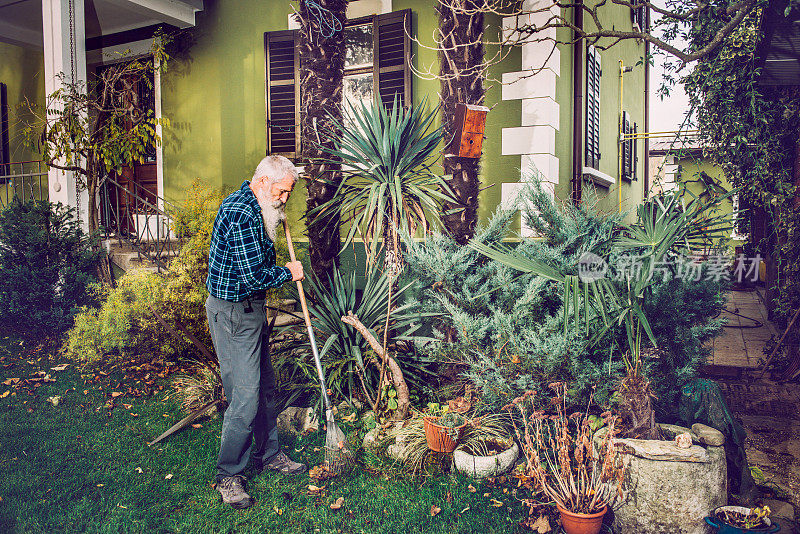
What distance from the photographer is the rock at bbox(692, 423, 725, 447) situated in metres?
3.00

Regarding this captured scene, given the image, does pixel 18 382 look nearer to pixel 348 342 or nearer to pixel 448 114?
pixel 348 342

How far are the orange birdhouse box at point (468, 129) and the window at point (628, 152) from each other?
700 centimetres

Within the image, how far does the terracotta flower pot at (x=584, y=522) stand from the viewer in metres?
2.81

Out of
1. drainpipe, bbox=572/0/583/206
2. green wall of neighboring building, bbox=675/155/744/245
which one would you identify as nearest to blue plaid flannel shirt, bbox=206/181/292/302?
A: green wall of neighboring building, bbox=675/155/744/245

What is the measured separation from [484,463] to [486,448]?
0.46 ft

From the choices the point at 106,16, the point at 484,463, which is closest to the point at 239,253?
the point at 484,463

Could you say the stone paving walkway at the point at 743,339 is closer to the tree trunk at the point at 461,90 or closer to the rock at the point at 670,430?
the rock at the point at 670,430

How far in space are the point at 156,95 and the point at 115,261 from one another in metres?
3.17

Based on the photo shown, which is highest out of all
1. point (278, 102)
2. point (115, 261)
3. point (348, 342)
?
point (278, 102)

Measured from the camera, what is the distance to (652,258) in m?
3.07

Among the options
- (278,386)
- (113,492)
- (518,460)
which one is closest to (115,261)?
(278,386)

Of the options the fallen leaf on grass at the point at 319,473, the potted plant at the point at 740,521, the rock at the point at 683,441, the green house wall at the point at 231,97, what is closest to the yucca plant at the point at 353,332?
the fallen leaf on grass at the point at 319,473

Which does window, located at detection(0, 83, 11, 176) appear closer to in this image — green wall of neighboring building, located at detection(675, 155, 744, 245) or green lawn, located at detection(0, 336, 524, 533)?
green lawn, located at detection(0, 336, 524, 533)

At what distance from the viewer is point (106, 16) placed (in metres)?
8.34
